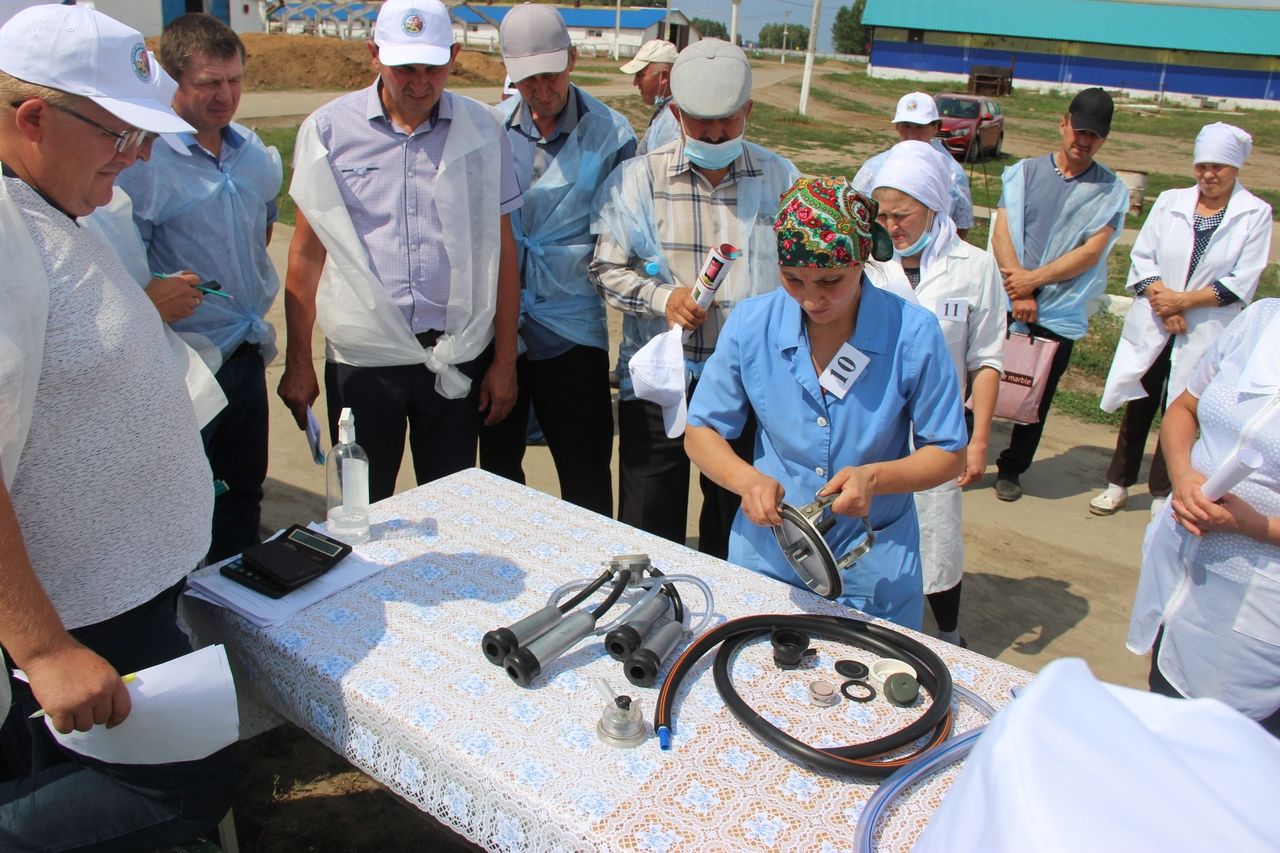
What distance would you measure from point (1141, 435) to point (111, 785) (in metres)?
4.70

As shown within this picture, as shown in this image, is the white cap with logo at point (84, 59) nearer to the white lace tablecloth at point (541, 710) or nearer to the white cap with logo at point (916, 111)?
the white lace tablecloth at point (541, 710)

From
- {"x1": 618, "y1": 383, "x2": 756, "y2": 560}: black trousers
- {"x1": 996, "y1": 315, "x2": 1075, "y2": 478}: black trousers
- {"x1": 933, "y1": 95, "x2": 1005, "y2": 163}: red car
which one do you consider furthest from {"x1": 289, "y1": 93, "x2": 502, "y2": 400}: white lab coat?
{"x1": 933, "y1": 95, "x2": 1005, "y2": 163}: red car

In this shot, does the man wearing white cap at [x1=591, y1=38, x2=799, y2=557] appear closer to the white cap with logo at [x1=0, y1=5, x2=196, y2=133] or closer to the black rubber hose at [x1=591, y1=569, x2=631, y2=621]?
the black rubber hose at [x1=591, y1=569, x2=631, y2=621]

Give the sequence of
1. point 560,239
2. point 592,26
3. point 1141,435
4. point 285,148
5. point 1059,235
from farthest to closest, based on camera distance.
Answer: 1. point 592,26
2. point 285,148
3. point 1141,435
4. point 1059,235
5. point 560,239

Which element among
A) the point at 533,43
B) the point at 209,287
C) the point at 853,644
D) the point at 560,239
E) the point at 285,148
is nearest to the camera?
the point at 853,644

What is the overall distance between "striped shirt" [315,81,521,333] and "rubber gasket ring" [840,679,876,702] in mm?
1833

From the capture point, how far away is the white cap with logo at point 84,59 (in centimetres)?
155

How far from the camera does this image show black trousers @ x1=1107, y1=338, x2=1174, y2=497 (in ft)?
15.6

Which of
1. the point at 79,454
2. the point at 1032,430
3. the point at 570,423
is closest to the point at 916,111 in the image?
the point at 1032,430

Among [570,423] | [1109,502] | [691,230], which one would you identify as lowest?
[1109,502]

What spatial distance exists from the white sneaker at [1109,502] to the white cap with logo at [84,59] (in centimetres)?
456

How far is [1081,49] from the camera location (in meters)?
46.1

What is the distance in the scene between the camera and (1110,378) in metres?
4.65

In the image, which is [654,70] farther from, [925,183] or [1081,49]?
[1081,49]
